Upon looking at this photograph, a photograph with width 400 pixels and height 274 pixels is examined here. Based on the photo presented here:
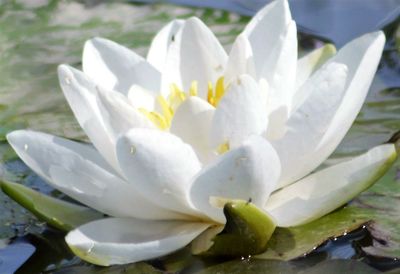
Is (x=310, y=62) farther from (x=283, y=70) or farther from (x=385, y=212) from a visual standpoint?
(x=385, y=212)

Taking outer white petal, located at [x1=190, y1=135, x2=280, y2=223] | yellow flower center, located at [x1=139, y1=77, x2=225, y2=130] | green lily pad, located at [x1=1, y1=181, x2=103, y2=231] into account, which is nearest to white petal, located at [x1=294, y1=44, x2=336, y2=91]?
yellow flower center, located at [x1=139, y1=77, x2=225, y2=130]

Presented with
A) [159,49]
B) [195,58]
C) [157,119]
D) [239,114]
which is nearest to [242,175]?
[239,114]

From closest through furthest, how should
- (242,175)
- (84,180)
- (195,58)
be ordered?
(242,175) → (84,180) → (195,58)

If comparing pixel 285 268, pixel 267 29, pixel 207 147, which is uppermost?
pixel 267 29

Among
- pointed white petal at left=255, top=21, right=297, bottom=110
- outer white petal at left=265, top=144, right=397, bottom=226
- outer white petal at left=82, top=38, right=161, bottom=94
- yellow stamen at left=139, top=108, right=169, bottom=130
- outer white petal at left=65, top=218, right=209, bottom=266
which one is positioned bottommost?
outer white petal at left=65, top=218, right=209, bottom=266

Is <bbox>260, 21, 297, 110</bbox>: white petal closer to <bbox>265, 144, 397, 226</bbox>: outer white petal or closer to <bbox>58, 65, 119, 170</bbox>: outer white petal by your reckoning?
<bbox>265, 144, 397, 226</bbox>: outer white petal

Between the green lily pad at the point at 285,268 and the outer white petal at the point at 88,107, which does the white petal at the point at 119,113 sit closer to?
the outer white petal at the point at 88,107

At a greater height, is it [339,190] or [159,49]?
[159,49]
